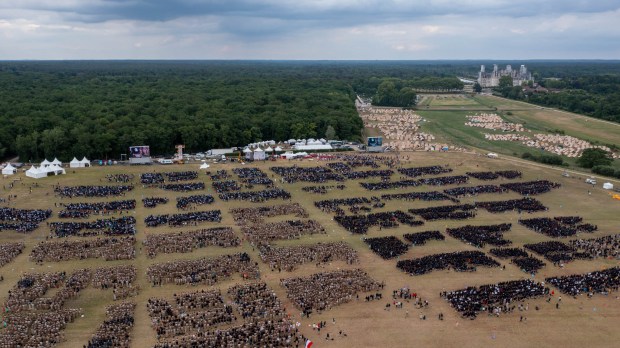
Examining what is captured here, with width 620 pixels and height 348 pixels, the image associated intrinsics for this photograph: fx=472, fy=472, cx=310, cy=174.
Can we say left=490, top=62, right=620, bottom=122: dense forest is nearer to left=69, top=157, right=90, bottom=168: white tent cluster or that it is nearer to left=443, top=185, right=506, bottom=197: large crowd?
left=443, top=185, right=506, bottom=197: large crowd

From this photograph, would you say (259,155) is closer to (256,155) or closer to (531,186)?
(256,155)

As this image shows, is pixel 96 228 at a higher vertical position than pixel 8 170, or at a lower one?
lower

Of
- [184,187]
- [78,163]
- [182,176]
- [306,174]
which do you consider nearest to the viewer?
[184,187]

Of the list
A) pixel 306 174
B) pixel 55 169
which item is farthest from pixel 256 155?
pixel 55 169

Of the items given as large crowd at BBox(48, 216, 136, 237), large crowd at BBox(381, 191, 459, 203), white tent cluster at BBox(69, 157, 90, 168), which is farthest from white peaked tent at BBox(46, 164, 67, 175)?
large crowd at BBox(381, 191, 459, 203)

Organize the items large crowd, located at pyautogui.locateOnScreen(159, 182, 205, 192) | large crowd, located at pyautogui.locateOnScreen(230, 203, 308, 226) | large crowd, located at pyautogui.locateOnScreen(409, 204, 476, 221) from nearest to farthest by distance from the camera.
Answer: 1. large crowd, located at pyautogui.locateOnScreen(230, 203, 308, 226)
2. large crowd, located at pyautogui.locateOnScreen(409, 204, 476, 221)
3. large crowd, located at pyautogui.locateOnScreen(159, 182, 205, 192)

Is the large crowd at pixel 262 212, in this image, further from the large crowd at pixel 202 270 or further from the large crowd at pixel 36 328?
the large crowd at pixel 36 328

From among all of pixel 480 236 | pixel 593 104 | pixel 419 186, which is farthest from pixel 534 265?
pixel 593 104
